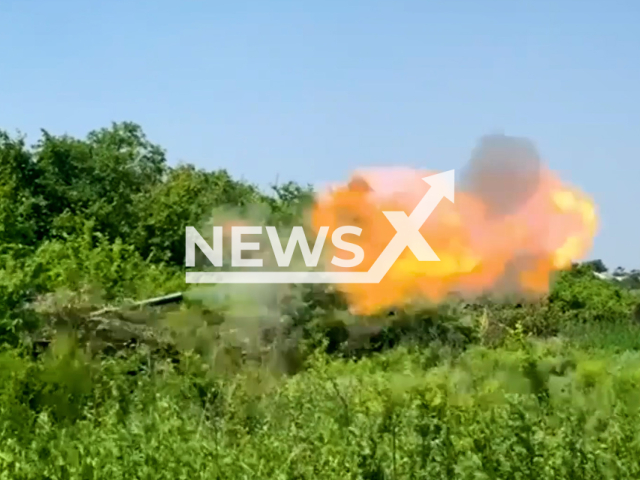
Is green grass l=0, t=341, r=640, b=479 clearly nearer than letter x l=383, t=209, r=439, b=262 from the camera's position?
Yes

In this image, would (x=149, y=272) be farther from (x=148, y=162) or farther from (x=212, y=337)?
(x=148, y=162)

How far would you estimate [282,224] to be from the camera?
1446 cm

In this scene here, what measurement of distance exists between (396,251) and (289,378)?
13.4 ft

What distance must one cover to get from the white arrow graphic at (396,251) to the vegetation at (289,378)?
263 millimetres

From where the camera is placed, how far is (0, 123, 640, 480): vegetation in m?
5.29

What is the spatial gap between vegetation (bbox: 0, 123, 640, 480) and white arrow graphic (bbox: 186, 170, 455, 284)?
0.86 feet

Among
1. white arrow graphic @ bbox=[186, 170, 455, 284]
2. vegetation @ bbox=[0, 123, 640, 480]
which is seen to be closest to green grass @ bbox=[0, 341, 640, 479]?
vegetation @ bbox=[0, 123, 640, 480]

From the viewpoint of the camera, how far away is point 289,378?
9.69 metres

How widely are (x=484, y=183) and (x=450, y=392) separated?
4929 millimetres

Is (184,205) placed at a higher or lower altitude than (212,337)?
higher

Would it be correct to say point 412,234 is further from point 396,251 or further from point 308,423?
point 308,423

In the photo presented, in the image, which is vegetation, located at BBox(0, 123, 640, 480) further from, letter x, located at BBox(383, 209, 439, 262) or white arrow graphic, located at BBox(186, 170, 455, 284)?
letter x, located at BBox(383, 209, 439, 262)

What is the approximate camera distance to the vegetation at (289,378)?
17.4 ft

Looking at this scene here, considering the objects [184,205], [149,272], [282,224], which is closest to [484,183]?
[282,224]
